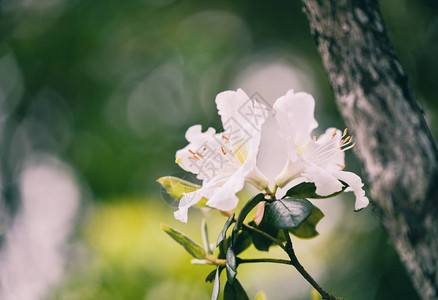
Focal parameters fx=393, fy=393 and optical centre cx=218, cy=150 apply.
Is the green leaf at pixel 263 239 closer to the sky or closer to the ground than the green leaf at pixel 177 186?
closer to the ground

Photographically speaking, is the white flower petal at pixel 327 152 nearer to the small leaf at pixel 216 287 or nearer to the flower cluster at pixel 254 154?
the flower cluster at pixel 254 154

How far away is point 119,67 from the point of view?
19.2ft

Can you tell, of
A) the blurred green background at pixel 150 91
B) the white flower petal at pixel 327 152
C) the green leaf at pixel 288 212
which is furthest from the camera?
the blurred green background at pixel 150 91

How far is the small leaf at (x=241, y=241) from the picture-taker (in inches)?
36.5

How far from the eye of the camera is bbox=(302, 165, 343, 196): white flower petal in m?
0.78

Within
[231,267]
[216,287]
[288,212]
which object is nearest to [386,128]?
[288,212]

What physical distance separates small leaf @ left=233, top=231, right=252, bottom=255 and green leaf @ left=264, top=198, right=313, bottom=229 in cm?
14

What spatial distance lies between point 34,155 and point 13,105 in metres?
0.77

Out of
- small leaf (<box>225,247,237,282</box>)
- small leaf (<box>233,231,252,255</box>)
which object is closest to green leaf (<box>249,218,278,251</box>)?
small leaf (<box>233,231,252,255</box>)

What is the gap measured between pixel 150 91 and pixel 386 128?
19.9ft

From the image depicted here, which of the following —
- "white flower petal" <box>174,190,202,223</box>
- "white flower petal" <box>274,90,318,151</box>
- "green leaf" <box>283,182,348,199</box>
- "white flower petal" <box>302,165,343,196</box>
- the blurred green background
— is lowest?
the blurred green background

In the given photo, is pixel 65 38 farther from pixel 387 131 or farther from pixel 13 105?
pixel 387 131

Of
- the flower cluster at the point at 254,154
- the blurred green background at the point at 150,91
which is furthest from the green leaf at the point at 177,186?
the blurred green background at the point at 150,91

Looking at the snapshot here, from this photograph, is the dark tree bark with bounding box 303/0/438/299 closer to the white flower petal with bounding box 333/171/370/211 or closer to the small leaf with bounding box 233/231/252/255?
the white flower petal with bounding box 333/171/370/211
